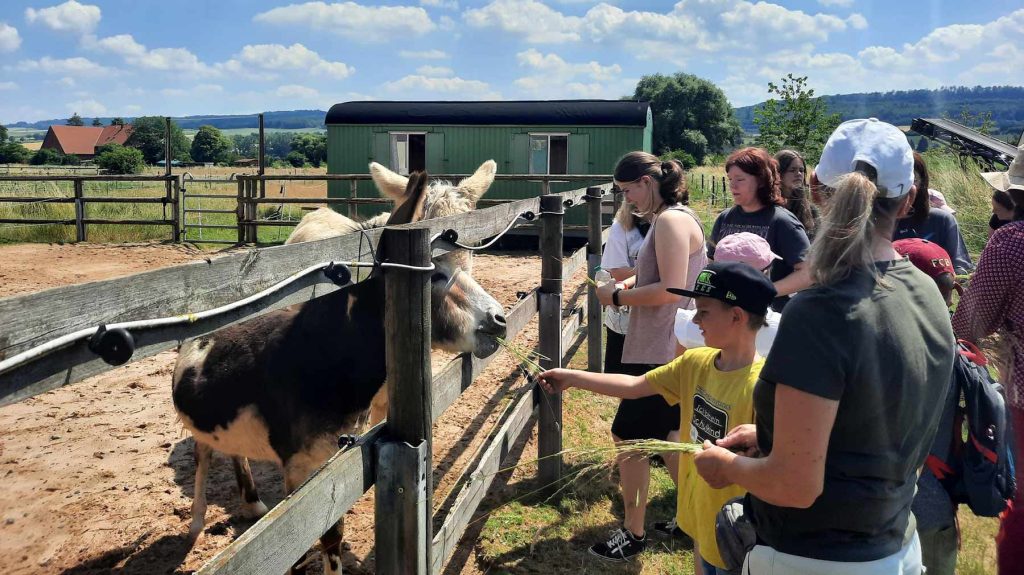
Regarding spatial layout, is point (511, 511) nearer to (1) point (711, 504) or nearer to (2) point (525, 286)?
(1) point (711, 504)

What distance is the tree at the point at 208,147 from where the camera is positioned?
7850 centimetres

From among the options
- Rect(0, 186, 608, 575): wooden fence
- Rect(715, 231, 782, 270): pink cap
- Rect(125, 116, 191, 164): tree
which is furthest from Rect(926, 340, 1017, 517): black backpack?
Rect(125, 116, 191, 164): tree

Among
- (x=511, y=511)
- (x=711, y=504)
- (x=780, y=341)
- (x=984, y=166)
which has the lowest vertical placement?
(x=511, y=511)

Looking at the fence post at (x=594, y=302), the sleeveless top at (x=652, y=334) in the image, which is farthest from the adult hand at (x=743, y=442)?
the fence post at (x=594, y=302)

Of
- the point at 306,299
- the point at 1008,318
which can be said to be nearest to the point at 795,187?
the point at 1008,318

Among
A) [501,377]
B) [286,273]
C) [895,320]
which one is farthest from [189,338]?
[501,377]

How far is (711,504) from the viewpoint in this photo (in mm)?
2271

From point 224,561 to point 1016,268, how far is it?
9.10 feet

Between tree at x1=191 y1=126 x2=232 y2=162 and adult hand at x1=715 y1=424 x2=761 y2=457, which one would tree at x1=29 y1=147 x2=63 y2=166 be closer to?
tree at x1=191 y1=126 x2=232 y2=162

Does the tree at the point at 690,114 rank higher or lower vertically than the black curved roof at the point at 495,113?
higher

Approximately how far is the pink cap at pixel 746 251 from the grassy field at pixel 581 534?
3.75ft

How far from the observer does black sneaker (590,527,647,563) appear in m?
3.66

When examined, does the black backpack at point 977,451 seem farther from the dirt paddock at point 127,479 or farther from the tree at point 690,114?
the tree at point 690,114

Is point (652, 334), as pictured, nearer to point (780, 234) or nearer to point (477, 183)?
point (780, 234)
